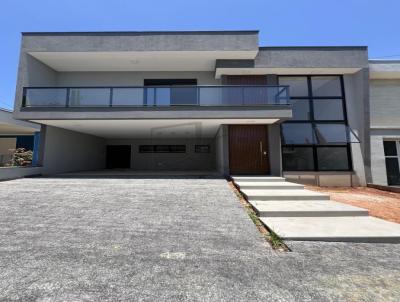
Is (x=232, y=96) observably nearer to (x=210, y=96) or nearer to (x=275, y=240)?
(x=210, y=96)

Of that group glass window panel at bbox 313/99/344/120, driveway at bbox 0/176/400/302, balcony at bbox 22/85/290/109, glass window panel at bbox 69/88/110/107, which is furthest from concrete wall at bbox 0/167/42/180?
glass window panel at bbox 313/99/344/120

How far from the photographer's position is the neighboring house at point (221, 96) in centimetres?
1027

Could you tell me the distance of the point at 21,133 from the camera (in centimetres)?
1827

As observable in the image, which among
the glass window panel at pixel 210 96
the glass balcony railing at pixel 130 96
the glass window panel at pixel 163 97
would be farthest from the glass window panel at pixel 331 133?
the glass window panel at pixel 163 97

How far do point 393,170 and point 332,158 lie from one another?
3.64m

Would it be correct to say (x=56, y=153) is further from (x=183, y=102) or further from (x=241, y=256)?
(x=241, y=256)

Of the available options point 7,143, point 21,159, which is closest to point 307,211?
point 21,159

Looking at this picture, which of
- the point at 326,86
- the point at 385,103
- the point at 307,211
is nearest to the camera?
the point at 307,211

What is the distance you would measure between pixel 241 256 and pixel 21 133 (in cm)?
2189

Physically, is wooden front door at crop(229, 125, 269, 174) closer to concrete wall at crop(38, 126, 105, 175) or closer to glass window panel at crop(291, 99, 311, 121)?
glass window panel at crop(291, 99, 311, 121)

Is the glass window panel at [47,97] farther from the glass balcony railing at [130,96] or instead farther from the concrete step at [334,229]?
the concrete step at [334,229]

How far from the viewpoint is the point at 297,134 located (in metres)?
12.2

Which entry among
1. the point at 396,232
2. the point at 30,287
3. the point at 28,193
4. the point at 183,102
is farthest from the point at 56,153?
the point at 396,232

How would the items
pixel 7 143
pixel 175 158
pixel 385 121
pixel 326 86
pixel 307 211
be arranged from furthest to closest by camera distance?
pixel 7 143
pixel 175 158
pixel 326 86
pixel 385 121
pixel 307 211
